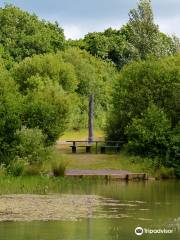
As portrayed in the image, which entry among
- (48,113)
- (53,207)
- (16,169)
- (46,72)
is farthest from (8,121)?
(46,72)

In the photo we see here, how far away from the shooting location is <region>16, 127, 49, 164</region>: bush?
46.8 metres

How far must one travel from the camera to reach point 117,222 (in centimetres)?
2830

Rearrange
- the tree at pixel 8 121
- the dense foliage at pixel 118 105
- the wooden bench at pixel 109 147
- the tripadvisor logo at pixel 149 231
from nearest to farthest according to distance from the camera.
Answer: the tripadvisor logo at pixel 149 231 → the tree at pixel 8 121 → the dense foliage at pixel 118 105 → the wooden bench at pixel 109 147

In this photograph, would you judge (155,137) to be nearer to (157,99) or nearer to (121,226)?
(157,99)

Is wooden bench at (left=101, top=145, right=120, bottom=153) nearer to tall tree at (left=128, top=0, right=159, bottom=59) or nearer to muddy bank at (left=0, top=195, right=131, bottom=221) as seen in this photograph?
tall tree at (left=128, top=0, right=159, bottom=59)

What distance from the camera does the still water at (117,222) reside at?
82.7 ft

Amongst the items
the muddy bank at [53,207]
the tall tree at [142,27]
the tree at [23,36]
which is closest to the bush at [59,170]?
the muddy bank at [53,207]

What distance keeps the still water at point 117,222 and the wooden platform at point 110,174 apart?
742cm

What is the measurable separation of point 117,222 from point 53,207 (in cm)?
421

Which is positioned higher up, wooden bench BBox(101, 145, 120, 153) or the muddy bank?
wooden bench BBox(101, 145, 120, 153)

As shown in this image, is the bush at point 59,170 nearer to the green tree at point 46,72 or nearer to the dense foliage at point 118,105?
the dense foliage at point 118,105

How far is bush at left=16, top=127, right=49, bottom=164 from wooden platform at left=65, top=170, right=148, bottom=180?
1.93m

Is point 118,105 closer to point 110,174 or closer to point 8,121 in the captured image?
point 110,174

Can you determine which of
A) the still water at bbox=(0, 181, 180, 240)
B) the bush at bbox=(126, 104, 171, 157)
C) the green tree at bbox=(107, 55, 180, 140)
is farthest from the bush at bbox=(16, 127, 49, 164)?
the green tree at bbox=(107, 55, 180, 140)
